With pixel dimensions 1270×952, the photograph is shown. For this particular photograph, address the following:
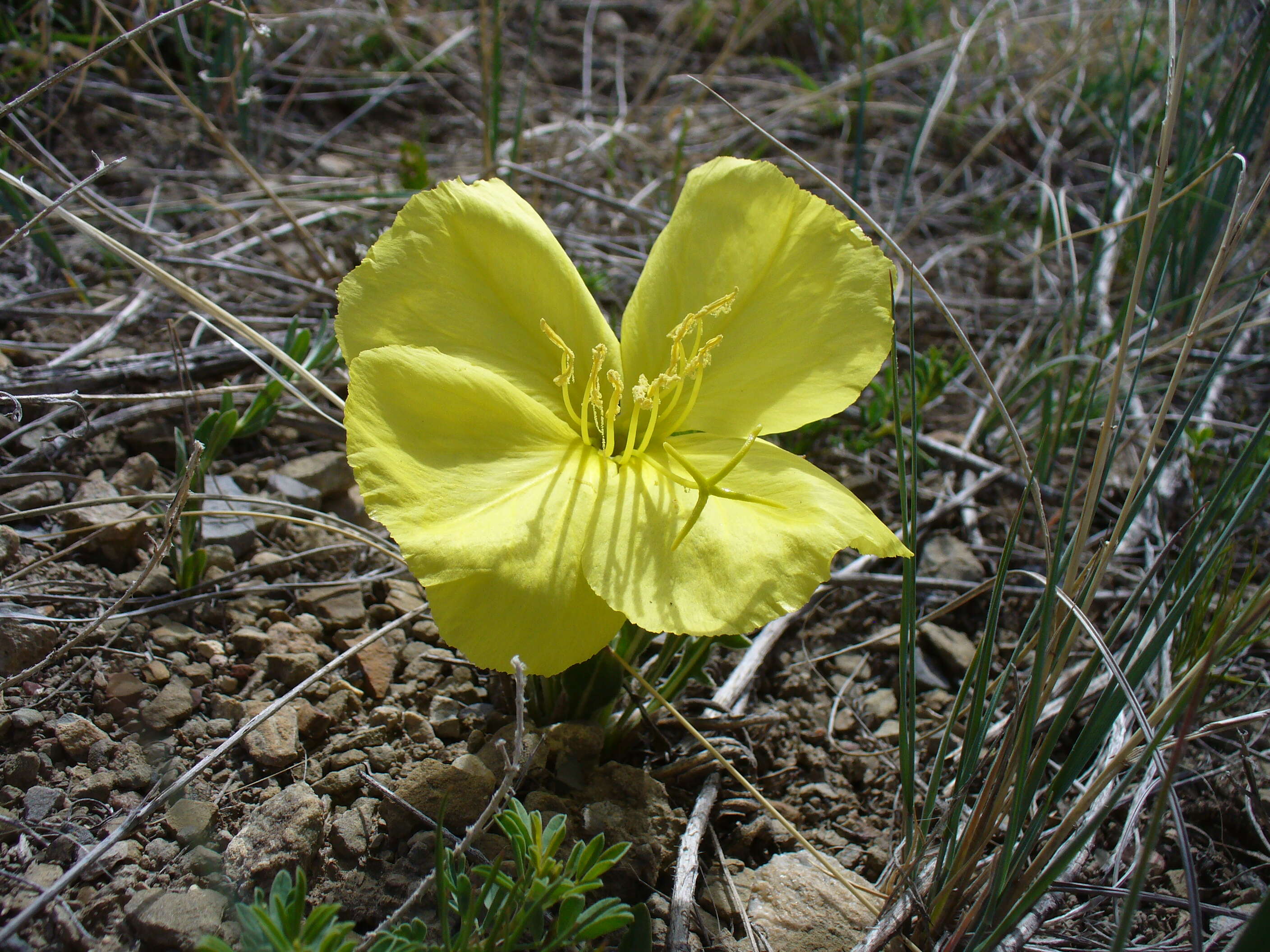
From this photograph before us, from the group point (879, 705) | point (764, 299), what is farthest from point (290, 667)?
point (879, 705)

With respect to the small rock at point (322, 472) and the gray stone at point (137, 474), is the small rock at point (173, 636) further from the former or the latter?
the small rock at point (322, 472)

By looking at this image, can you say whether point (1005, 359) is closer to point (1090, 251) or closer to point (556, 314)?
point (1090, 251)

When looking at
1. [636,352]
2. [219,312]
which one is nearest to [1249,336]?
[636,352]

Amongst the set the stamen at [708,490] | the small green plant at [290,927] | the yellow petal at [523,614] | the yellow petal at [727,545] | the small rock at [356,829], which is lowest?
the small rock at [356,829]

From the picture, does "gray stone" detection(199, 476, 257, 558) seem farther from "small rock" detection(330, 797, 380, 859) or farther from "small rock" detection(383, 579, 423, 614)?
"small rock" detection(330, 797, 380, 859)

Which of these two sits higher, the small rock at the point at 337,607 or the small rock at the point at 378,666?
the small rock at the point at 337,607

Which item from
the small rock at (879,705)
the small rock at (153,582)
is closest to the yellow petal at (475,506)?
the small rock at (153,582)

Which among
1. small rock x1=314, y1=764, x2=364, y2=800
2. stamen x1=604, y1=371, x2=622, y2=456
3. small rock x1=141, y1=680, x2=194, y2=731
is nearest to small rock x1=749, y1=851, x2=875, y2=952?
small rock x1=314, y1=764, x2=364, y2=800
